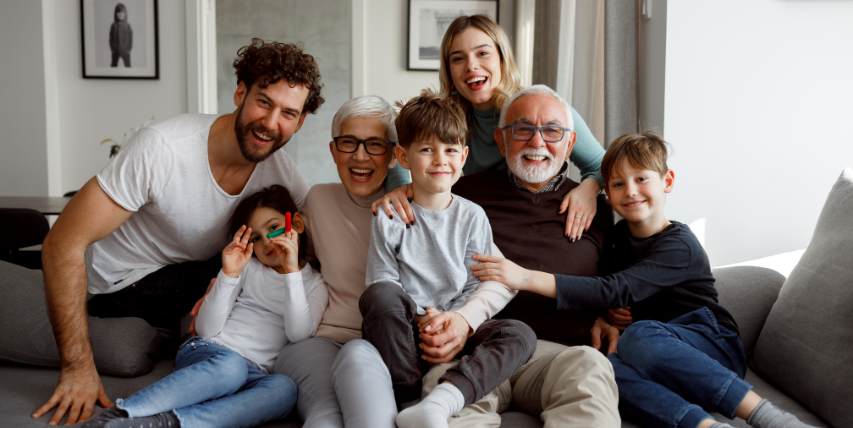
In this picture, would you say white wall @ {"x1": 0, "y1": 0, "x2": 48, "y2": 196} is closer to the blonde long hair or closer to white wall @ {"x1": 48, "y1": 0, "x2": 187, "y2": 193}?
white wall @ {"x1": 48, "y1": 0, "x2": 187, "y2": 193}

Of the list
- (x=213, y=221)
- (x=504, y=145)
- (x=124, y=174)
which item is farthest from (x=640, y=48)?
(x=124, y=174)

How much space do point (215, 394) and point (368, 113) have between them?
2.95 ft

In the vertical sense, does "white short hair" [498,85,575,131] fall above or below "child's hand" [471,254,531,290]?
above

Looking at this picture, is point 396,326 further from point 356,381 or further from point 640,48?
point 640,48

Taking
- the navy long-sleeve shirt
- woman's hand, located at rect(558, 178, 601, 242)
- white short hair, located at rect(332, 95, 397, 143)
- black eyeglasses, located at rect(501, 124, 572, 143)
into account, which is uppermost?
white short hair, located at rect(332, 95, 397, 143)

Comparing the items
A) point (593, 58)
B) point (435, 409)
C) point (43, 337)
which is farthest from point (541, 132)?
point (43, 337)

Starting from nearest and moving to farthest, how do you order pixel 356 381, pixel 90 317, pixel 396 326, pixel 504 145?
pixel 356 381 < pixel 396 326 < pixel 90 317 < pixel 504 145

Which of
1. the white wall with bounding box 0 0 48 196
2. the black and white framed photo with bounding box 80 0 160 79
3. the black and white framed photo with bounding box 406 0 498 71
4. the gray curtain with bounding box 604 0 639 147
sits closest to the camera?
the gray curtain with bounding box 604 0 639 147

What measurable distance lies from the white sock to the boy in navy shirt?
394 millimetres

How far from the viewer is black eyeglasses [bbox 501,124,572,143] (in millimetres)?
1659

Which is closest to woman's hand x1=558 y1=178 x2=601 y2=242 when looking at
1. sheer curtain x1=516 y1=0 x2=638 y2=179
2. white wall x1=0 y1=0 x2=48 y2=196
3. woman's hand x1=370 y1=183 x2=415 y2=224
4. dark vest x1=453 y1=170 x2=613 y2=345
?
dark vest x1=453 y1=170 x2=613 y2=345

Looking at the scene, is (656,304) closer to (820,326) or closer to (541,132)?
(820,326)

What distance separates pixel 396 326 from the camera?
4.28ft

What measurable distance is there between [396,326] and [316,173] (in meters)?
5.37
